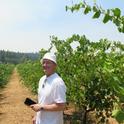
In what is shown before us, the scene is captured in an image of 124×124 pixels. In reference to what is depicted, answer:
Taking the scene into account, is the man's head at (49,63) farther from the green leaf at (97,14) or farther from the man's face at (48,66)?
the green leaf at (97,14)

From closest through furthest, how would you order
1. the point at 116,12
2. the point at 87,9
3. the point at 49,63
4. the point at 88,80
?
the point at 116,12 < the point at 87,9 < the point at 49,63 < the point at 88,80

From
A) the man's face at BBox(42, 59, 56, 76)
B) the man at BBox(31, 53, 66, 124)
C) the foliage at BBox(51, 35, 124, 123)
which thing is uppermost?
the foliage at BBox(51, 35, 124, 123)

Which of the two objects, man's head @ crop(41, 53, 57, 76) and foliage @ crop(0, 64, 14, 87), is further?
foliage @ crop(0, 64, 14, 87)

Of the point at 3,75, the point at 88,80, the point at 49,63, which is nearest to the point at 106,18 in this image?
the point at 49,63

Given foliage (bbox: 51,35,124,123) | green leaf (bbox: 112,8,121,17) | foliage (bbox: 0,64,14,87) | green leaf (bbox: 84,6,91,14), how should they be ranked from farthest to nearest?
foliage (bbox: 0,64,14,87), foliage (bbox: 51,35,124,123), green leaf (bbox: 84,6,91,14), green leaf (bbox: 112,8,121,17)

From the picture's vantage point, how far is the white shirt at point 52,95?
4328 millimetres

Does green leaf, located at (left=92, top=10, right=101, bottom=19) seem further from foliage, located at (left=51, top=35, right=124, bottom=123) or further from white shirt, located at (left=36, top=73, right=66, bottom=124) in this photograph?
foliage, located at (left=51, top=35, right=124, bottom=123)

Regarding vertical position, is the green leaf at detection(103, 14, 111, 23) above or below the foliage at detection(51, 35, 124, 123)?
below

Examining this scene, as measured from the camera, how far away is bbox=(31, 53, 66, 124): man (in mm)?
4328

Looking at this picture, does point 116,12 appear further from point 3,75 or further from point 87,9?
point 3,75

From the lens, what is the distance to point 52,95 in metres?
4.36

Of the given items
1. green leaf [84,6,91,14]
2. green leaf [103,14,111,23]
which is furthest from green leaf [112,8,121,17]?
green leaf [84,6,91,14]

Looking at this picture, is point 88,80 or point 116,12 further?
point 88,80

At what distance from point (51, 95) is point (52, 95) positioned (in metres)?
0.01
